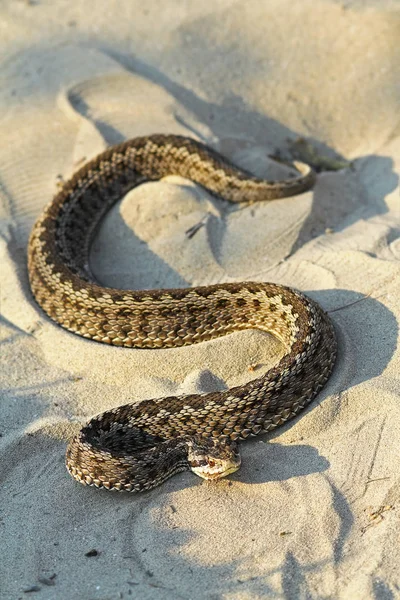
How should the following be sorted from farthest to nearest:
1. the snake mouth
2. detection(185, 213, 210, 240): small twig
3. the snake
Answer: detection(185, 213, 210, 240): small twig, the snake, the snake mouth

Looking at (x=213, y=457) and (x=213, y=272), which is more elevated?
(x=213, y=457)

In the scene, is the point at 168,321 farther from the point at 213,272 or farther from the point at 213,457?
the point at 213,457

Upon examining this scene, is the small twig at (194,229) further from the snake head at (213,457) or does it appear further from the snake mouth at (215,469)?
the snake mouth at (215,469)

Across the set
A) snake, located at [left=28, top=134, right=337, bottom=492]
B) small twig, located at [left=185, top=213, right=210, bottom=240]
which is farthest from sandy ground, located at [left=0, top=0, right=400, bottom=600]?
snake, located at [left=28, top=134, right=337, bottom=492]

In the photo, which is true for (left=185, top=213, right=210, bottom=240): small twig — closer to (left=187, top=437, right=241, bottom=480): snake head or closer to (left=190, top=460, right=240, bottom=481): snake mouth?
(left=187, top=437, right=241, bottom=480): snake head

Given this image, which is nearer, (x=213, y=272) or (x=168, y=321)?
(x=168, y=321)

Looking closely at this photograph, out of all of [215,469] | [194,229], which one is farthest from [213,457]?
[194,229]

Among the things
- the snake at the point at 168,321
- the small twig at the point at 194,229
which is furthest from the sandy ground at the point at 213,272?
the snake at the point at 168,321

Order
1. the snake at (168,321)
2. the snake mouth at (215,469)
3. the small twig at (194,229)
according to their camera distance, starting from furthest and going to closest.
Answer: the small twig at (194,229), the snake at (168,321), the snake mouth at (215,469)
